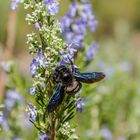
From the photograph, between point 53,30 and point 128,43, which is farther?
point 128,43

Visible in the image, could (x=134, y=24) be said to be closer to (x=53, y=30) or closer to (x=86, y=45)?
(x=86, y=45)

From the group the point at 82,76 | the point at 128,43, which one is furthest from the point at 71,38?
the point at 128,43

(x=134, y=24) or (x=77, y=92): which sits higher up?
(x=134, y=24)

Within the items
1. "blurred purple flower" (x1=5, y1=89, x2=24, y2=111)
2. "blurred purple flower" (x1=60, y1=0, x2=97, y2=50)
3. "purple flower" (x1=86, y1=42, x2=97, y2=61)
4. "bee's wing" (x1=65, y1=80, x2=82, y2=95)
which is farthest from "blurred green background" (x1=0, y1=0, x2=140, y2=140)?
"bee's wing" (x1=65, y1=80, x2=82, y2=95)

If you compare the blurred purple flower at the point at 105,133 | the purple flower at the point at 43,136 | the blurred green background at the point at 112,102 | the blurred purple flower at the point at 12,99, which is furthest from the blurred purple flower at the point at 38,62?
the blurred purple flower at the point at 105,133

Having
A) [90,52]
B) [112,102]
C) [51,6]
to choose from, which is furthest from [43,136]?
[112,102]
